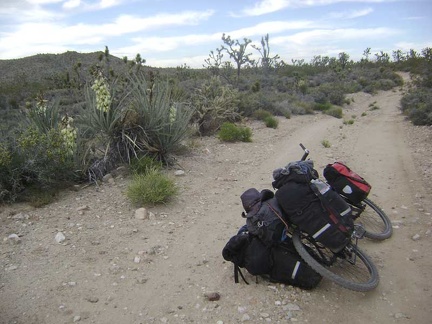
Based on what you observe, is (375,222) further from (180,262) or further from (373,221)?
(180,262)

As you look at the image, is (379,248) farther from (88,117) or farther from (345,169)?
(88,117)

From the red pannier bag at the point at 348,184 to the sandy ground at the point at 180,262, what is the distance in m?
0.53

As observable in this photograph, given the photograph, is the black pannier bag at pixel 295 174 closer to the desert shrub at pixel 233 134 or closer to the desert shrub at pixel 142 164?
the desert shrub at pixel 142 164

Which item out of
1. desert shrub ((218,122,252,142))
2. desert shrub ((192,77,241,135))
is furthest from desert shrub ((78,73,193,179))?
desert shrub ((192,77,241,135))

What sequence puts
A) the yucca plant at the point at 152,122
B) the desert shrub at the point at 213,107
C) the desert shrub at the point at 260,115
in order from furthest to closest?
1. the desert shrub at the point at 260,115
2. the desert shrub at the point at 213,107
3. the yucca plant at the point at 152,122

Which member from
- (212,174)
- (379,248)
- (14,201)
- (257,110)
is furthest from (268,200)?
(257,110)

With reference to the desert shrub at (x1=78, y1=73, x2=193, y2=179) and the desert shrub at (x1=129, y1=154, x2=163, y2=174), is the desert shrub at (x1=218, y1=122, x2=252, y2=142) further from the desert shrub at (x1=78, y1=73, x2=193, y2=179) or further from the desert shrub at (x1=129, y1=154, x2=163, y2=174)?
the desert shrub at (x1=129, y1=154, x2=163, y2=174)

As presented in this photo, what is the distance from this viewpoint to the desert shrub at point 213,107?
31.9ft

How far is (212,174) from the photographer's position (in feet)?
21.2

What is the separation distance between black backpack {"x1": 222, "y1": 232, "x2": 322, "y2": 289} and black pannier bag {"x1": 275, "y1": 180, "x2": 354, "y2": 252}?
10.6 inches

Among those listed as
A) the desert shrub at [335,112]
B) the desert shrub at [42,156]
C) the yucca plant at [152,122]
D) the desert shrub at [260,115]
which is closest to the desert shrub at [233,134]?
the yucca plant at [152,122]

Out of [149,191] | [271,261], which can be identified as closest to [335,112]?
[149,191]

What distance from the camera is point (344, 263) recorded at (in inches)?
132

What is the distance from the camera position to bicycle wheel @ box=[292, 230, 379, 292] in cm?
297
